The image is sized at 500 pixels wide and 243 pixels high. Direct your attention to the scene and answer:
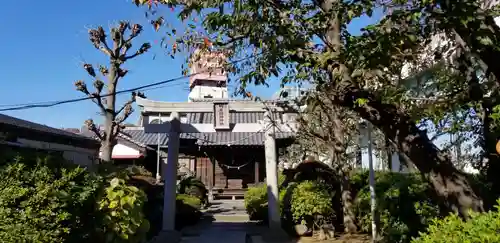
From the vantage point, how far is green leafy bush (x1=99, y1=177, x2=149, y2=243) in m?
6.35

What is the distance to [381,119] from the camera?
191 inches

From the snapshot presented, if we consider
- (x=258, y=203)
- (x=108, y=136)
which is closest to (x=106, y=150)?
(x=108, y=136)

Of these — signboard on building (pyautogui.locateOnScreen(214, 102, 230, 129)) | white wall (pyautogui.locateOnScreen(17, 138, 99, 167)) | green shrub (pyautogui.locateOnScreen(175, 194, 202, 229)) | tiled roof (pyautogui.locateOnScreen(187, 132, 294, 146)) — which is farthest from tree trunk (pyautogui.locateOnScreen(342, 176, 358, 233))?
tiled roof (pyautogui.locateOnScreen(187, 132, 294, 146))

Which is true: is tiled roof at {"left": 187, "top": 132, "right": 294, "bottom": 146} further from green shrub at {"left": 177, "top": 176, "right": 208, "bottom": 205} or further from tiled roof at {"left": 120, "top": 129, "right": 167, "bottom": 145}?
green shrub at {"left": 177, "top": 176, "right": 208, "bottom": 205}

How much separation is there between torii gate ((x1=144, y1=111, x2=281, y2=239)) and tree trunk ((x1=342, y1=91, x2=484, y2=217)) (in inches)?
290

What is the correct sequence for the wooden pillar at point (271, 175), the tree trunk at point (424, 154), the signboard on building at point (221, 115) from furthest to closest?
the signboard on building at point (221, 115), the wooden pillar at point (271, 175), the tree trunk at point (424, 154)

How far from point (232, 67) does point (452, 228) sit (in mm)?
5521

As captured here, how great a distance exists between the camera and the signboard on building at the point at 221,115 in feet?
44.6

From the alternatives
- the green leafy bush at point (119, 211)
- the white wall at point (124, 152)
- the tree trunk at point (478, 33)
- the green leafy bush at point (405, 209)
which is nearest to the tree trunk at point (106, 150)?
the green leafy bush at point (119, 211)

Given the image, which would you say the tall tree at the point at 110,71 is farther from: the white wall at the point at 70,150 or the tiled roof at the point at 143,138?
the tiled roof at the point at 143,138

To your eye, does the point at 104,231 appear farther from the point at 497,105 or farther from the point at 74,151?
the point at 74,151

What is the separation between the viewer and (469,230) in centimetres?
330

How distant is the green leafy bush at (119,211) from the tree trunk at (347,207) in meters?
→ 5.65

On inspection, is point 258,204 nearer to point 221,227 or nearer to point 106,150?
point 221,227
